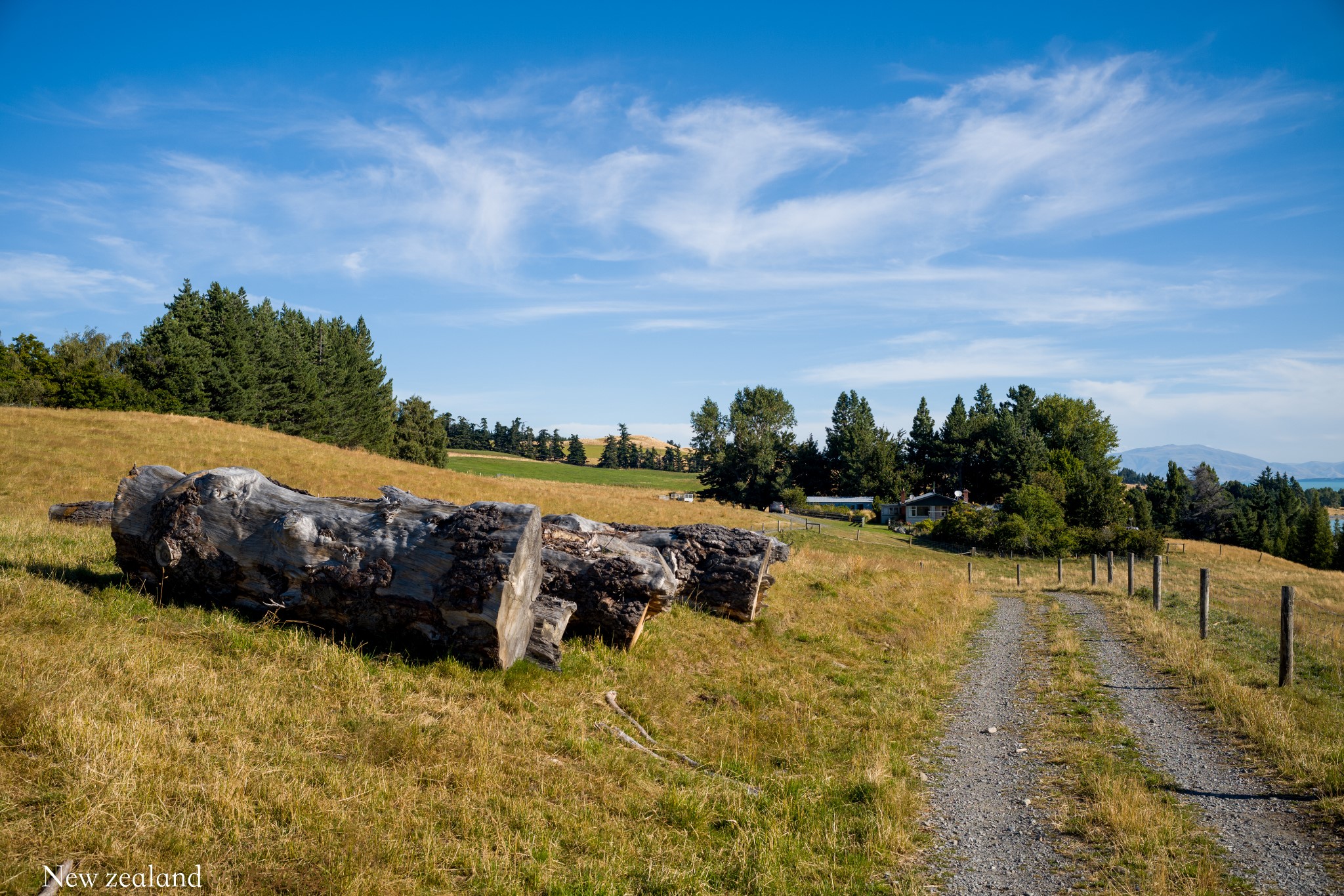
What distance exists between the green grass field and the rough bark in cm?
9622

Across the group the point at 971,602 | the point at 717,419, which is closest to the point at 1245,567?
the point at 971,602

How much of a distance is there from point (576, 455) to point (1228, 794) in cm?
16931

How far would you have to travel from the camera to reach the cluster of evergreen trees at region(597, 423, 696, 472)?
569 feet

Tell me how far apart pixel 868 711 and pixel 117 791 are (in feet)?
28.8

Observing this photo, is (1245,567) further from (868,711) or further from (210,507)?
(210,507)

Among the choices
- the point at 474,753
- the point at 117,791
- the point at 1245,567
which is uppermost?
the point at 117,791

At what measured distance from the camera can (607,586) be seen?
396 inches

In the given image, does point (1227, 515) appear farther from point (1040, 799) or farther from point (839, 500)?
point (1040, 799)

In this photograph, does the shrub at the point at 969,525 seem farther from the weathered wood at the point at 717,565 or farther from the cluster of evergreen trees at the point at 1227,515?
the weathered wood at the point at 717,565

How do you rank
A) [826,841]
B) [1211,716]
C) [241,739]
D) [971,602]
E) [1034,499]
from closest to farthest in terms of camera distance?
[241,739] → [826,841] → [1211,716] → [971,602] → [1034,499]

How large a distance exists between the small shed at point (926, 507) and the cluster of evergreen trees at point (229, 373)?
68.1 m

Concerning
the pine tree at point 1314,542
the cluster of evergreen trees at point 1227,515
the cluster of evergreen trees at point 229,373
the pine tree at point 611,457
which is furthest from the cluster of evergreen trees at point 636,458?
the pine tree at point 1314,542

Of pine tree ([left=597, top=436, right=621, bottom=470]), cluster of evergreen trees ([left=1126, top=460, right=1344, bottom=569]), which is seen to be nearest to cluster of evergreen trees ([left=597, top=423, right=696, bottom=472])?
pine tree ([left=597, top=436, right=621, bottom=470])

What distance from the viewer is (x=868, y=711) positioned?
32.6ft
